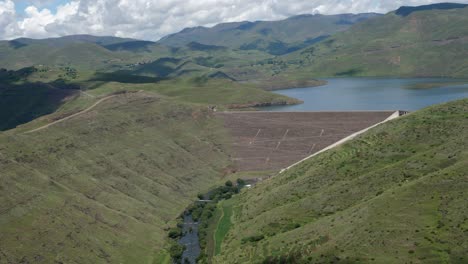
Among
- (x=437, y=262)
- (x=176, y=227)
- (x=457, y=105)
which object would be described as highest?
(x=457, y=105)

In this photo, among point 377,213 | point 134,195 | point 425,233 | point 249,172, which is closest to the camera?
point 425,233

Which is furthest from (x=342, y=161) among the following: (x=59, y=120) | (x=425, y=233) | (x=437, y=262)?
(x=59, y=120)

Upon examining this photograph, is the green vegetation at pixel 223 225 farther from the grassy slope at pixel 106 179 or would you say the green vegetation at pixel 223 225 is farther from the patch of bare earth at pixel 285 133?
the patch of bare earth at pixel 285 133

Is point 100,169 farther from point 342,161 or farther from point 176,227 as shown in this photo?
point 342,161

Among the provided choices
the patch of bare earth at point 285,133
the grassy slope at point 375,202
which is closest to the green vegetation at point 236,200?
the grassy slope at point 375,202

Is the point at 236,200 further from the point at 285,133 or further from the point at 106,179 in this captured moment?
the point at 285,133

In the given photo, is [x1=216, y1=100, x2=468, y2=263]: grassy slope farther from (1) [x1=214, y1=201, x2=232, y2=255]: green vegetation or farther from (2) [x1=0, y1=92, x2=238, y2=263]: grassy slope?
(2) [x1=0, y1=92, x2=238, y2=263]: grassy slope
